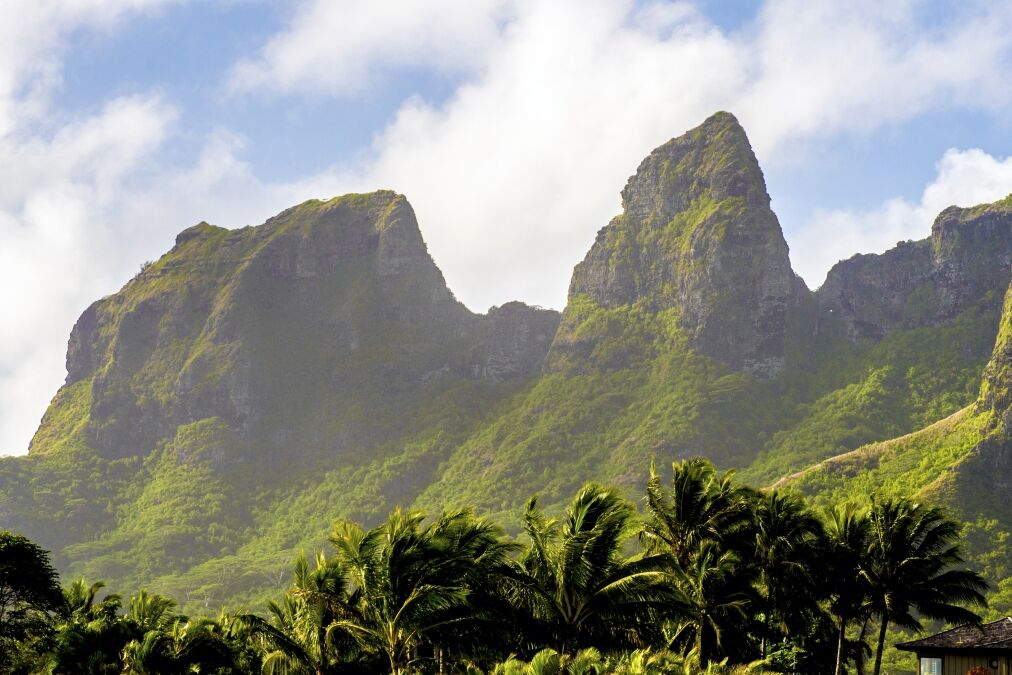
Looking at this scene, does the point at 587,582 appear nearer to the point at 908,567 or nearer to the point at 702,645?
→ the point at 702,645

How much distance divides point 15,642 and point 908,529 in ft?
139

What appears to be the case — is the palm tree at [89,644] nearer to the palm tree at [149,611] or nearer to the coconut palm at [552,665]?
the palm tree at [149,611]

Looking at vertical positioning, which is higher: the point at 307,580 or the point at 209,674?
the point at 307,580

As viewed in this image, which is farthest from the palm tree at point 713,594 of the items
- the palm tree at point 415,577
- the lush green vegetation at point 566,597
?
the palm tree at point 415,577

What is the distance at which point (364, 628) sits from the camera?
38219 millimetres

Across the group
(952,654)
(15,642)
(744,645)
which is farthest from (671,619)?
(15,642)

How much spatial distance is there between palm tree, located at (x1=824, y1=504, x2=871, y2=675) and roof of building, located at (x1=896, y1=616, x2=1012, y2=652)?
4.44m

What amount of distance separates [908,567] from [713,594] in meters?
14.3

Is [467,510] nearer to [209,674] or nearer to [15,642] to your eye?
[209,674]

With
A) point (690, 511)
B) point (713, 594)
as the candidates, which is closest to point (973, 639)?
point (713, 594)

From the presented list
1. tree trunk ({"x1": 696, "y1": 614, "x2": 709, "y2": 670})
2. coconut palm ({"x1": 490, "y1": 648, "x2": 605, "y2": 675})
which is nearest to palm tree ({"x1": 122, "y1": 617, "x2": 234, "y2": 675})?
coconut palm ({"x1": 490, "y1": 648, "x2": 605, "y2": 675})

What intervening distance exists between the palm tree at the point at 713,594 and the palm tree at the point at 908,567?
9.86 m

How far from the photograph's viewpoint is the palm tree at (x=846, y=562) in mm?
59625

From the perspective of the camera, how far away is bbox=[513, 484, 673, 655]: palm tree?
40219 millimetres
